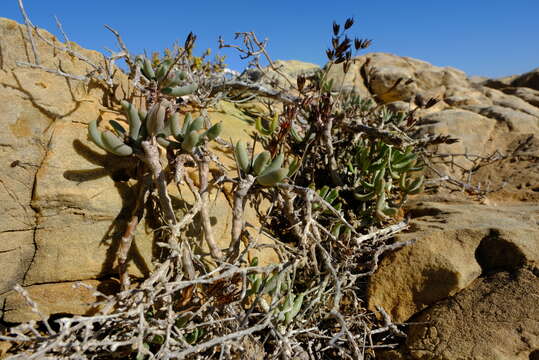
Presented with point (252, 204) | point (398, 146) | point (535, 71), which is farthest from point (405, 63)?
point (252, 204)

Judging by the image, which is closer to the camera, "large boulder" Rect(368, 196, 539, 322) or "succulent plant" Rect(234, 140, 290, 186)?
→ "succulent plant" Rect(234, 140, 290, 186)

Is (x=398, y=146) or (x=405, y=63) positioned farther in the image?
(x=405, y=63)

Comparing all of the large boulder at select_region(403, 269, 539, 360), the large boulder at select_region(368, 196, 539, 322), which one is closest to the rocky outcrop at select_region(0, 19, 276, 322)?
the large boulder at select_region(368, 196, 539, 322)

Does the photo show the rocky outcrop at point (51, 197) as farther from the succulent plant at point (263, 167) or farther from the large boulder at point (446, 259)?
the large boulder at point (446, 259)

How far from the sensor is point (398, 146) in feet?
9.95

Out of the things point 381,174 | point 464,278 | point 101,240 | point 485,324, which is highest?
point 381,174

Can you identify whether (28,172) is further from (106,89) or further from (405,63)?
(405,63)

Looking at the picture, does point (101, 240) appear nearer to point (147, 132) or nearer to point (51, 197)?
point (51, 197)

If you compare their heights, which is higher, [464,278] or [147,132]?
[147,132]

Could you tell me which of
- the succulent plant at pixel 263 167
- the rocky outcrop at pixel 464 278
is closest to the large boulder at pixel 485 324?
the rocky outcrop at pixel 464 278

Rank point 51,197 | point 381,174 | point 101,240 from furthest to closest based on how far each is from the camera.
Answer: point 381,174 < point 101,240 < point 51,197

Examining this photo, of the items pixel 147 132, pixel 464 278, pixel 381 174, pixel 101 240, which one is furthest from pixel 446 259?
pixel 101 240

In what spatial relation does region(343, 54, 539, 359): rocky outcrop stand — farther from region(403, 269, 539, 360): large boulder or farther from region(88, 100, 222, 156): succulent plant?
region(88, 100, 222, 156): succulent plant

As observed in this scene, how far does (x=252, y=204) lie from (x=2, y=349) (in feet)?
5.53
